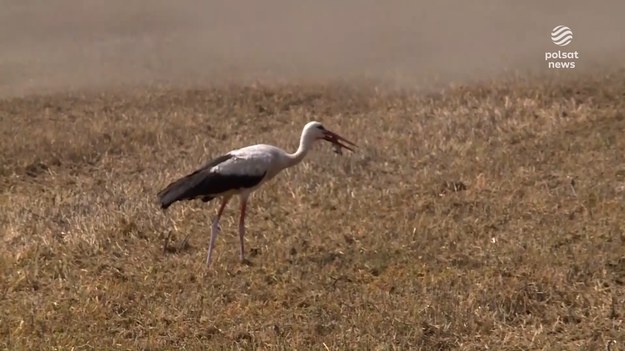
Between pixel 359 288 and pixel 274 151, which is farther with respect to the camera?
pixel 274 151

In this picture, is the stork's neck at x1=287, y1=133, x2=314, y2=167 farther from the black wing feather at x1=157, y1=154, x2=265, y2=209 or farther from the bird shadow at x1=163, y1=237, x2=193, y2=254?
the bird shadow at x1=163, y1=237, x2=193, y2=254

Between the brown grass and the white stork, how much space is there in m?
0.49

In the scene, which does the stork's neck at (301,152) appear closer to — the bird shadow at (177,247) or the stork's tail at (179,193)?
the stork's tail at (179,193)

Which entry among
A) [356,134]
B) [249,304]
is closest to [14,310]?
[249,304]

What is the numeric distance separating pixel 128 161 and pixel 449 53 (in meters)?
13.9

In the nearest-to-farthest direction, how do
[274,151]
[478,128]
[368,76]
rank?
[274,151]
[478,128]
[368,76]

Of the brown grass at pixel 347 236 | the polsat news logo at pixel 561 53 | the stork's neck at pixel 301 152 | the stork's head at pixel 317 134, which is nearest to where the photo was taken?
the brown grass at pixel 347 236

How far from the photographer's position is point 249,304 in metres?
6.84

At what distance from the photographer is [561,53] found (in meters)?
21.1

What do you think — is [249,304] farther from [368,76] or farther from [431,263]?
[368,76]
